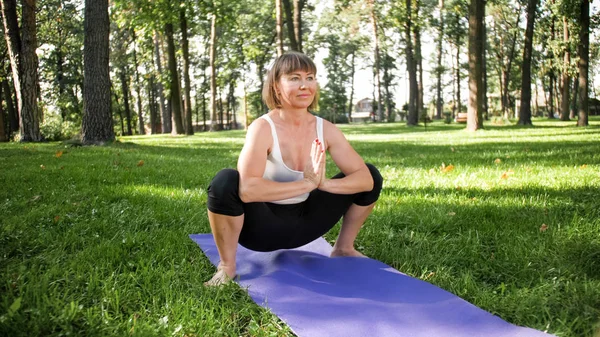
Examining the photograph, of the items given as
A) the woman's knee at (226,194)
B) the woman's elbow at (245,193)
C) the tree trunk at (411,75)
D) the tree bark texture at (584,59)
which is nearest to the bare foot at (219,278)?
the woman's knee at (226,194)

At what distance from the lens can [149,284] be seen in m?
2.50

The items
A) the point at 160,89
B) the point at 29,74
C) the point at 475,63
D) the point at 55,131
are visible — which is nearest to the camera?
the point at 29,74

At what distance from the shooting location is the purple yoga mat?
6.84ft

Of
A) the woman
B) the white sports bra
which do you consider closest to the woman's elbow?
the woman

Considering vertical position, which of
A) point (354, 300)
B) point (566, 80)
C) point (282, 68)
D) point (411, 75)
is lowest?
point (354, 300)

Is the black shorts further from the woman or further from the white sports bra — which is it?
the white sports bra

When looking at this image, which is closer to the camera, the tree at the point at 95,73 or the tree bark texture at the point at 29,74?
the tree at the point at 95,73

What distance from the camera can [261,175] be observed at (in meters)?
2.67

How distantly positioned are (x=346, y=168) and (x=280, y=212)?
1.68ft

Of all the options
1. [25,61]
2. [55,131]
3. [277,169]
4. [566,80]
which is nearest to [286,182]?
[277,169]

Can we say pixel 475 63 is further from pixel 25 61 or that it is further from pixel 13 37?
pixel 13 37

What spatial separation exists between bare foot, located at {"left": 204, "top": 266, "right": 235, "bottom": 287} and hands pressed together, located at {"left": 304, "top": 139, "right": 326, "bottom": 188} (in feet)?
2.43

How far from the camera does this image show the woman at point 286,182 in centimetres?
262

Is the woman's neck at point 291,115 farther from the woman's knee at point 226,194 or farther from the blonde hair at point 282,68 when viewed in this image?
the woman's knee at point 226,194
